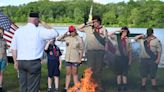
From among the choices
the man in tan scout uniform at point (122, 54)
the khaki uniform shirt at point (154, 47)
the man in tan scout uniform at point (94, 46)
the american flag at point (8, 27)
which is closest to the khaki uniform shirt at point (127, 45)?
the man in tan scout uniform at point (122, 54)

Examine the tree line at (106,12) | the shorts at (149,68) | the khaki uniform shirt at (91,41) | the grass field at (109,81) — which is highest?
the tree line at (106,12)

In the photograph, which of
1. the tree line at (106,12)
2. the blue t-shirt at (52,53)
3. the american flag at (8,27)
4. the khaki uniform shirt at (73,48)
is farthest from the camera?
the american flag at (8,27)

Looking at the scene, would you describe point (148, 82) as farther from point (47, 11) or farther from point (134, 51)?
point (47, 11)

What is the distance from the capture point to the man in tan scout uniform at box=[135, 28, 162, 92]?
10.7 meters

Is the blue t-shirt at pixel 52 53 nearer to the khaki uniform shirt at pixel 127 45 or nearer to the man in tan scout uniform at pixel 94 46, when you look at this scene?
the man in tan scout uniform at pixel 94 46

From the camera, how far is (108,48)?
12164 mm

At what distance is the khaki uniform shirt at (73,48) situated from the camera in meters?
10.1

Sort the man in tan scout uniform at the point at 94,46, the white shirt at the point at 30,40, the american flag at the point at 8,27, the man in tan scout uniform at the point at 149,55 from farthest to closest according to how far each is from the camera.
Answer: the american flag at the point at 8,27, the man in tan scout uniform at the point at 149,55, the man in tan scout uniform at the point at 94,46, the white shirt at the point at 30,40

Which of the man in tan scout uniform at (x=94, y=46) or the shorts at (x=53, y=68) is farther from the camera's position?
the shorts at (x=53, y=68)

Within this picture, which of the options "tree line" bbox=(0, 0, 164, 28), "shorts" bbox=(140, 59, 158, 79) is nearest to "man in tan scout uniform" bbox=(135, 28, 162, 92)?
"shorts" bbox=(140, 59, 158, 79)

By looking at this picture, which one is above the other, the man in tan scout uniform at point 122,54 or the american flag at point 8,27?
the american flag at point 8,27

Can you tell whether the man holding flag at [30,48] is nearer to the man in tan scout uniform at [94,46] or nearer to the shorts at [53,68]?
the man in tan scout uniform at [94,46]

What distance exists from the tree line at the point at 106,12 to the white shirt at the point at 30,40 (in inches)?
237

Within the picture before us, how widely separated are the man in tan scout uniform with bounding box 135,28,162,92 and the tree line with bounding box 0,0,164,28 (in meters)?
2.61
